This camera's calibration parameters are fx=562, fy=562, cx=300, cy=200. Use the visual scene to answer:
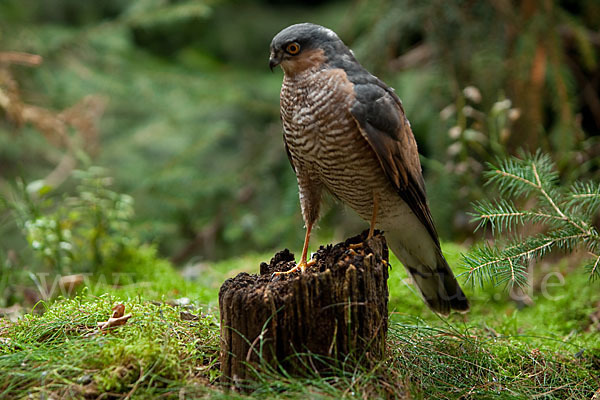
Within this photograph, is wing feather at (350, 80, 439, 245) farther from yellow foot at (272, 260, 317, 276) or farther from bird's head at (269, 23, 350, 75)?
yellow foot at (272, 260, 317, 276)

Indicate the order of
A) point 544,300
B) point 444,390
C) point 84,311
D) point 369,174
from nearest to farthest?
point 444,390, point 84,311, point 369,174, point 544,300

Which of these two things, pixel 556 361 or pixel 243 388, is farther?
pixel 556 361

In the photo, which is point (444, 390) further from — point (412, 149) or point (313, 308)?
point (412, 149)

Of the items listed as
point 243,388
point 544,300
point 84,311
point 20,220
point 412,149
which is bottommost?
point 544,300

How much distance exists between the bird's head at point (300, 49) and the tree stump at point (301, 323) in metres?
1.10

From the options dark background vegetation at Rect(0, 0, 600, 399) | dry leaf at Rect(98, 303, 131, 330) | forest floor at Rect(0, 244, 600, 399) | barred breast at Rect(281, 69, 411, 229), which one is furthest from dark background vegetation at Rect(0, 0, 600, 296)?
dry leaf at Rect(98, 303, 131, 330)

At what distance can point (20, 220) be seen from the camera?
416 cm

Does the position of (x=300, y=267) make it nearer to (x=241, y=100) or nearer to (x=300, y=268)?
(x=300, y=268)

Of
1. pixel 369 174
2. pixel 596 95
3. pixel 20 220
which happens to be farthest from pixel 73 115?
pixel 596 95

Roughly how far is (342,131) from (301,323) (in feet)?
3.24

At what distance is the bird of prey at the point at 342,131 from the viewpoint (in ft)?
9.04

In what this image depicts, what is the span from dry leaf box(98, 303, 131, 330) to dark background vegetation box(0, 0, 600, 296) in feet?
5.25

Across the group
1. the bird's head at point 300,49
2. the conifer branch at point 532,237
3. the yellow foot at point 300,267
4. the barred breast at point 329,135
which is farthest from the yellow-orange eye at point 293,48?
the conifer branch at point 532,237

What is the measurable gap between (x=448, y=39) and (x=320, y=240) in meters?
2.36
